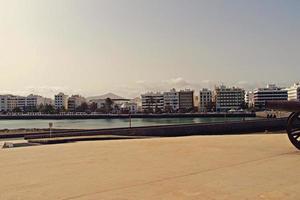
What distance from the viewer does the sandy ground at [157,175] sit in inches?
251

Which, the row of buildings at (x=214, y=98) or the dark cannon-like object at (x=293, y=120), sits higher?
the row of buildings at (x=214, y=98)

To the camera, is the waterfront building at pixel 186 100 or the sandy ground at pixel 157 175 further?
the waterfront building at pixel 186 100

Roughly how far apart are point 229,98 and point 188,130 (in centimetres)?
11944

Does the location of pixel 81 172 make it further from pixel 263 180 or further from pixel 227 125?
pixel 227 125

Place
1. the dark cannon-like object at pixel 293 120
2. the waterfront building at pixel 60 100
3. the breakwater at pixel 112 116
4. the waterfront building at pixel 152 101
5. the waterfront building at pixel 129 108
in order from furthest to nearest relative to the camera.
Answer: the waterfront building at pixel 60 100
the waterfront building at pixel 152 101
the waterfront building at pixel 129 108
the breakwater at pixel 112 116
the dark cannon-like object at pixel 293 120

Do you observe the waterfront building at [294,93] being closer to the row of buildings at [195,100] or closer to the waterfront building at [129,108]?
the row of buildings at [195,100]

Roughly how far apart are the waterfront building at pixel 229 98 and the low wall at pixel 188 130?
327 feet

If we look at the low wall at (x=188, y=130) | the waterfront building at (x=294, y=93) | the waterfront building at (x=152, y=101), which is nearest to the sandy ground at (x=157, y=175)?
the low wall at (x=188, y=130)

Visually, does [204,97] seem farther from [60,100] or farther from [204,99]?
[60,100]

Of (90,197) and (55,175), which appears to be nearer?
(90,197)

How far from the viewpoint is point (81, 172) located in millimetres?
8680

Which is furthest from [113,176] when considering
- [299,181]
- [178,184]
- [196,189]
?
[299,181]

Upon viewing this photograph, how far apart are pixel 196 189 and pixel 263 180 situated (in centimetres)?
141

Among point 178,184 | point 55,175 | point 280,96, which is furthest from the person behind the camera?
point 280,96
